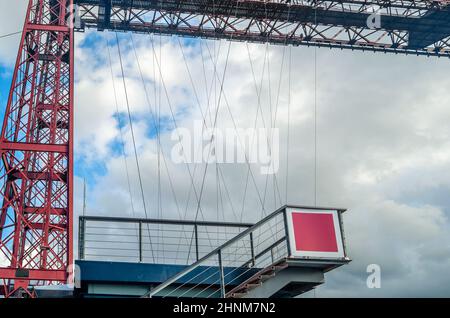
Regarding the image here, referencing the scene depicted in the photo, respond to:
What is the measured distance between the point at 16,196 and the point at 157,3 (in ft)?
36.3

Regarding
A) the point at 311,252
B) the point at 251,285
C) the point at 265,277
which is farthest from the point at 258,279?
the point at 311,252

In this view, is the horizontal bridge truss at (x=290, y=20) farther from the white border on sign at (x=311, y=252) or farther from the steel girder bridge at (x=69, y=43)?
the white border on sign at (x=311, y=252)

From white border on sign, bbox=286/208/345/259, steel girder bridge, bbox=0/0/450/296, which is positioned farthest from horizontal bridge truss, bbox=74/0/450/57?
white border on sign, bbox=286/208/345/259

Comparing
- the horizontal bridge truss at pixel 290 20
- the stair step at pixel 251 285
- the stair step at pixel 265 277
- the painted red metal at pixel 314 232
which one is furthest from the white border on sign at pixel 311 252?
the horizontal bridge truss at pixel 290 20

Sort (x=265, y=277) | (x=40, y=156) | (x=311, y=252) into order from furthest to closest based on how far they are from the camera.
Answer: (x=40, y=156)
(x=265, y=277)
(x=311, y=252)

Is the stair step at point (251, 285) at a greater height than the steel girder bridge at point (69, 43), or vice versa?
the steel girder bridge at point (69, 43)

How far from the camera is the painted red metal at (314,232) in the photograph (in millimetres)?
10867

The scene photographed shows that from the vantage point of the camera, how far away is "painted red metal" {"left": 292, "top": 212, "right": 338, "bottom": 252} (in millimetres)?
10867

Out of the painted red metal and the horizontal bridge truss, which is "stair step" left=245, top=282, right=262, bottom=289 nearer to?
the painted red metal

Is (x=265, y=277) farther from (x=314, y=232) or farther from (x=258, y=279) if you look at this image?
(x=314, y=232)

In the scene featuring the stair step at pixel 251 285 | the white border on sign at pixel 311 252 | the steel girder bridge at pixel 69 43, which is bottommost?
the stair step at pixel 251 285

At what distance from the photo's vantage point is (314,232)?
11.0 metres

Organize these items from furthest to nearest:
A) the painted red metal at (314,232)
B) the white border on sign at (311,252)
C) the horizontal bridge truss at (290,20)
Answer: the horizontal bridge truss at (290,20), the painted red metal at (314,232), the white border on sign at (311,252)

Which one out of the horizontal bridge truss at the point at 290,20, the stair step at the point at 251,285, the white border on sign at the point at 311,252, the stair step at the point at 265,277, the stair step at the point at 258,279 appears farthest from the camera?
the horizontal bridge truss at the point at 290,20
